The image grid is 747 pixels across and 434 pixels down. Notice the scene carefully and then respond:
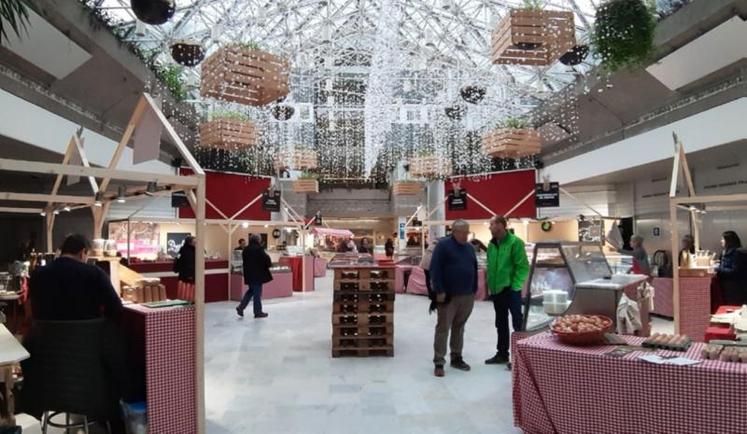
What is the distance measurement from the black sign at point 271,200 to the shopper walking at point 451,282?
10.6m

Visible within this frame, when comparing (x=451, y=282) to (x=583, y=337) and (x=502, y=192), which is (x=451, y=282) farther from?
(x=502, y=192)

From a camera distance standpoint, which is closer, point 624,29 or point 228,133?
point 624,29

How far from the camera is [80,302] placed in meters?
3.31

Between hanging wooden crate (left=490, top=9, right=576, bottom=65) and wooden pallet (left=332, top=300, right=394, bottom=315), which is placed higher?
hanging wooden crate (left=490, top=9, right=576, bottom=65)

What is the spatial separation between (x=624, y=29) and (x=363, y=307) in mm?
5066

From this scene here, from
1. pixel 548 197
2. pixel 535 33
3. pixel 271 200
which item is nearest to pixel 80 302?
pixel 535 33

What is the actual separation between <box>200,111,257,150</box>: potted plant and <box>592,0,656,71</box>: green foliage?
21.8ft

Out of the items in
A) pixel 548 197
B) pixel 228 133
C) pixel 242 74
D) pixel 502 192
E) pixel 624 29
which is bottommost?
pixel 548 197

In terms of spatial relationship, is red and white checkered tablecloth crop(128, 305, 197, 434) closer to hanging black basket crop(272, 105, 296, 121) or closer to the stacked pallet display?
the stacked pallet display

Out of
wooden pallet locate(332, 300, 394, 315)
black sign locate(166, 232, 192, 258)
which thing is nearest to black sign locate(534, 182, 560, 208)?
wooden pallet locate(332, 300, 394, 315)

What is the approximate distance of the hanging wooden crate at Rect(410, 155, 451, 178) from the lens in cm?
1627

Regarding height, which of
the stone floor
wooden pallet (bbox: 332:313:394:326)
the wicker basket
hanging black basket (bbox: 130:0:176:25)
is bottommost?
the stone floor

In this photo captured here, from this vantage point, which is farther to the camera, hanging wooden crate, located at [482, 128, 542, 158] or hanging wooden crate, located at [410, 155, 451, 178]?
hanging wooden crate, located at [410, 155, 451, 178]

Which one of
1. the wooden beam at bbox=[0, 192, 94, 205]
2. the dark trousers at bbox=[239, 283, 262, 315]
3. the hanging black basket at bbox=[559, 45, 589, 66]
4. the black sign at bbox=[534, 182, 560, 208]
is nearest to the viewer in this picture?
the wooden beam at bbox=[0, 192, 94, 205]
